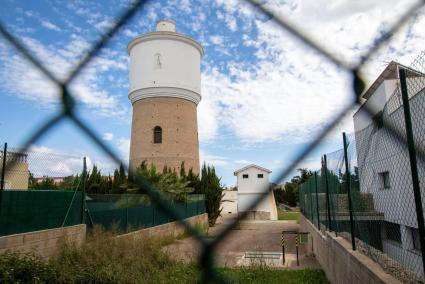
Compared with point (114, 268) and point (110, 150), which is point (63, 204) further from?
point (110, 150)

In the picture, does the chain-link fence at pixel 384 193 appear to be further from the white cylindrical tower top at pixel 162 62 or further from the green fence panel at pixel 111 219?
the green fence panel at pixel 111 219

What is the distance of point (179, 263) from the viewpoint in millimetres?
7215

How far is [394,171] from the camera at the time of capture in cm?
387

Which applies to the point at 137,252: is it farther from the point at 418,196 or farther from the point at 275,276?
the point at 418,196

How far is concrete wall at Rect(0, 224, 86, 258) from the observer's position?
582 centimetres

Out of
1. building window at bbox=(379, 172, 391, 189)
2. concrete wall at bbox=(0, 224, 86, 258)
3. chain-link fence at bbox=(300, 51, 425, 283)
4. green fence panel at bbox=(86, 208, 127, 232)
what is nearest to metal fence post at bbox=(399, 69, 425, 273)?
chain-link fence at bbox=(300, 51, 425, 283)

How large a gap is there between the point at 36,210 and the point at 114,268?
1941mm

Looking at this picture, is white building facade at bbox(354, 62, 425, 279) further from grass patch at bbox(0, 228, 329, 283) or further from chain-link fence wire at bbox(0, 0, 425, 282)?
grass patch at bbox(0, 228, 329, 283)

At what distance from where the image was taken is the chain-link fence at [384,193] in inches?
103

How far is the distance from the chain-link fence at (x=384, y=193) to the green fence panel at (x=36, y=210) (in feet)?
17.4

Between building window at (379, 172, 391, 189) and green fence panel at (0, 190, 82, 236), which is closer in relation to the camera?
building window at (379, 172, 391, 189)

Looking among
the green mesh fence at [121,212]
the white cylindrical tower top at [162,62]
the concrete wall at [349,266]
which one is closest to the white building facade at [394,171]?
the concrete wall at [349,266]

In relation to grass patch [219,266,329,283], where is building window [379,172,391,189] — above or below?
above

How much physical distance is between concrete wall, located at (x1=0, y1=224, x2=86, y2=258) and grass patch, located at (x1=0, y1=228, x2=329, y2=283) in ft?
0.72
